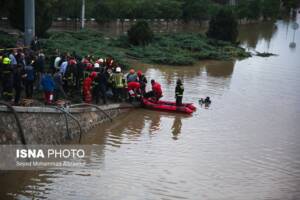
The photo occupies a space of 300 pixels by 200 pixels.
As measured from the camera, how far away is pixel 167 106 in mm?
22938

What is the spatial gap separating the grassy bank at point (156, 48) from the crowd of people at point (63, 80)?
799cm

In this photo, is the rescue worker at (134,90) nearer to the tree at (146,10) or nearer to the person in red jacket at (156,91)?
the person in red jacket at (156,91)

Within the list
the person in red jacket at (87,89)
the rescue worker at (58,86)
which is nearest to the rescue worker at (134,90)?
the person in red jacket at (87,89)

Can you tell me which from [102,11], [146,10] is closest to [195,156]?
[102,11]

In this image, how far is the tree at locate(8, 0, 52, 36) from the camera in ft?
115

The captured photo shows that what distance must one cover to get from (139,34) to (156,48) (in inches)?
83.5

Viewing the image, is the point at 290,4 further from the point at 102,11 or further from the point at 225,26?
the point at 225,26

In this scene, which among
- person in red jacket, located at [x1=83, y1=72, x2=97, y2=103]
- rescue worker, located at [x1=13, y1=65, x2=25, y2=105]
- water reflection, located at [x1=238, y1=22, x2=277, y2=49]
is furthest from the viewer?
water reflection, located at [x1=238, y1=22, x2=277, y2=49]

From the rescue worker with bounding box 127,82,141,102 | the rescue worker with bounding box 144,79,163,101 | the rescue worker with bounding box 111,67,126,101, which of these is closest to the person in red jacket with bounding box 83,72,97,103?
the rescue worker with bounding box 111,67,126,101

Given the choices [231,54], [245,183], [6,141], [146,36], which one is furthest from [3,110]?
[231,54]

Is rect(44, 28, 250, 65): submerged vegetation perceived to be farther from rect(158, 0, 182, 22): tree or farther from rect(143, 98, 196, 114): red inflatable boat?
rect(158, 0, 182, 22): tree

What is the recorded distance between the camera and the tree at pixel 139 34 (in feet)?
134

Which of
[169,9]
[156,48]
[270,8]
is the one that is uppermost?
[270,8]

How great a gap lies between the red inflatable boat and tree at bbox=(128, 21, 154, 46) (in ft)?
58.8
